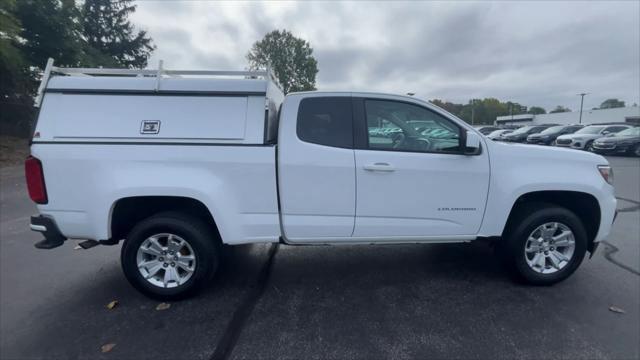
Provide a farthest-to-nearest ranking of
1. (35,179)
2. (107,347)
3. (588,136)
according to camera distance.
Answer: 1. (588,136)
2. (35,179)
3. (107,347)

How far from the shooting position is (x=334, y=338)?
272cm

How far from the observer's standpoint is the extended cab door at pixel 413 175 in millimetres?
3232

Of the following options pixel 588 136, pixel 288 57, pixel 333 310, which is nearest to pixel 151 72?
pixel 333 310

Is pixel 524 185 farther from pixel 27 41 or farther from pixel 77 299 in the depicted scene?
pixel 27 41

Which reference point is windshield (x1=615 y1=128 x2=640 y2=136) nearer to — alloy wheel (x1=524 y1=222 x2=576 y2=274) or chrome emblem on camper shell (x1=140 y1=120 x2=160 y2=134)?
alloy wheel (x1=524 y1=222 x2=576 y2=274)

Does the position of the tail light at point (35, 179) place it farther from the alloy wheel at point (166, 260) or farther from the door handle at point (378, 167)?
the door handle at point (378, 167)

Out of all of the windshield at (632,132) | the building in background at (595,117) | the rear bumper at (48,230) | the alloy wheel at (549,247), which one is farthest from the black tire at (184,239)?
the building in background at (595,117)

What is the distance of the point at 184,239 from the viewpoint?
126 inches

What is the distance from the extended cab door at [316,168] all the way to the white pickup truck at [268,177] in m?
0.01

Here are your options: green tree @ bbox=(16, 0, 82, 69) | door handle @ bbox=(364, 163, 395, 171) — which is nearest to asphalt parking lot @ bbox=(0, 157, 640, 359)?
door handle @ bbox=(364, 163, 395, 171)

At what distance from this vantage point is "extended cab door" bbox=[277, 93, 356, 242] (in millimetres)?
3166

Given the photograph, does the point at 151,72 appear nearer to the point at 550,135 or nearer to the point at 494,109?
the point at 550,135

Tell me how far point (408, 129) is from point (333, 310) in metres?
1.90

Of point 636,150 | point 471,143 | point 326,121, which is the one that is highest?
point 636,150
